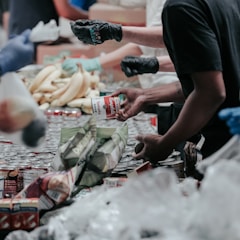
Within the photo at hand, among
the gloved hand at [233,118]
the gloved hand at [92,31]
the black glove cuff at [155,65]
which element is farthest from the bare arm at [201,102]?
the black glove cuff at [155,65]

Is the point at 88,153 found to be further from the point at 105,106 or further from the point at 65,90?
the point at 65,90

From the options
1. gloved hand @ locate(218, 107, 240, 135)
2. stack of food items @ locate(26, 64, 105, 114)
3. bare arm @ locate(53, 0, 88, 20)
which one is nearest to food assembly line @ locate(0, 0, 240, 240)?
gloved hand @ locate(218, 107, 240, 135)

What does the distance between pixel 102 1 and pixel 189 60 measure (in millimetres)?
2156

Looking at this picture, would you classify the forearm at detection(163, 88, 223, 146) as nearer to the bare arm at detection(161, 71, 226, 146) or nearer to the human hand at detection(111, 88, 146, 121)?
the bare arm at detection(161, 71, 226, 146)

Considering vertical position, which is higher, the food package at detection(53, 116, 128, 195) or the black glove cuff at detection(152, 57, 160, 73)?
the food package at detection(53, 116, 128, 195)

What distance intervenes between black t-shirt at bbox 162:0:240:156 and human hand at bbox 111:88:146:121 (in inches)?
17.5

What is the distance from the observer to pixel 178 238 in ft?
2.62

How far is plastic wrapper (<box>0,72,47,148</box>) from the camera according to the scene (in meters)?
1.13

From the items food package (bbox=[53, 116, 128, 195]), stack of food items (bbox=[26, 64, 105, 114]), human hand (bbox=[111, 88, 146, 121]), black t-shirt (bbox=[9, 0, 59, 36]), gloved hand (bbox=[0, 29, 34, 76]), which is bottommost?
black t-shirt (bbox=[9, 0, 59, 36])

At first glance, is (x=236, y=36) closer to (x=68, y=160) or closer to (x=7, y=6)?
(x=68, y=160)

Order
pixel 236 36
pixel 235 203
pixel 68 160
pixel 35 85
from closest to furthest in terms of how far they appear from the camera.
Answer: pixel 235 203
pixel 68 160
pixel 236 36
pixel 35 85

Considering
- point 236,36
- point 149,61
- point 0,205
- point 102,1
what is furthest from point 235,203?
point 102,1

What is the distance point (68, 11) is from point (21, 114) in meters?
2.56

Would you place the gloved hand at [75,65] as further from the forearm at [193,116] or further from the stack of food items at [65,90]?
the forearm at [193,116]
